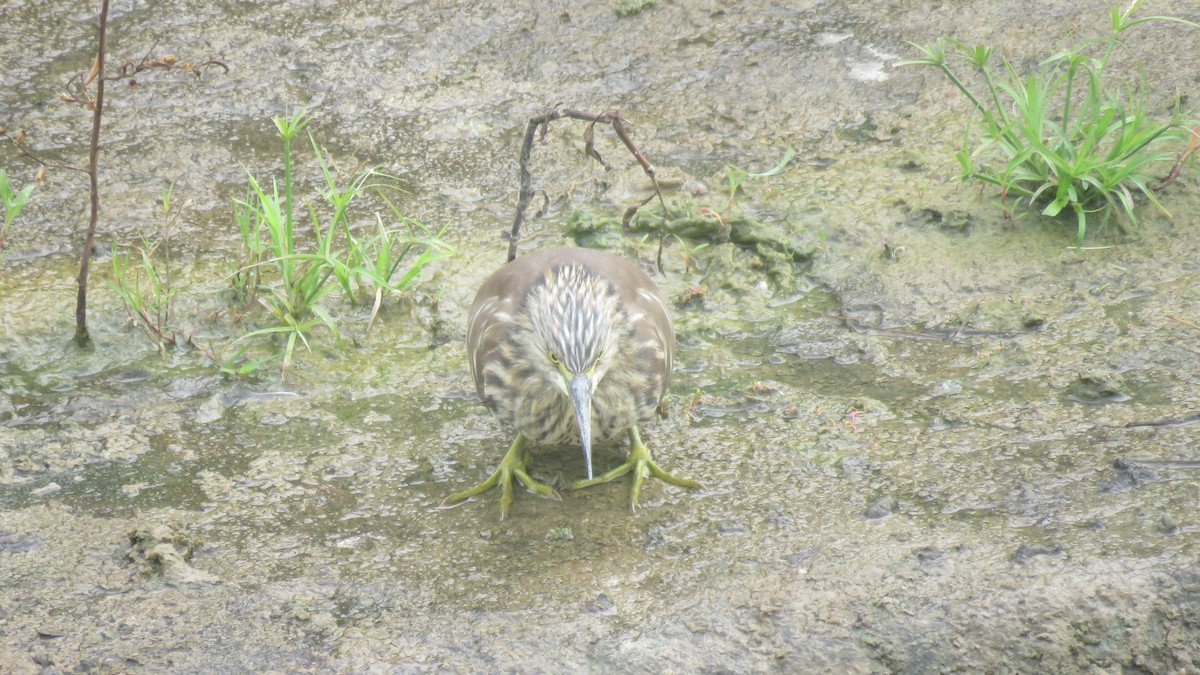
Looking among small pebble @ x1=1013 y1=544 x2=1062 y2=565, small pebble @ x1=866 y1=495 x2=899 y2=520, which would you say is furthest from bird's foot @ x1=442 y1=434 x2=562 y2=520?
small pebble @ x1=1013 y1=544 x2=1062 y2=565

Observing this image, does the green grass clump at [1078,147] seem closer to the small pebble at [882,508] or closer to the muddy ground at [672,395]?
the muddy ground at [672,395]

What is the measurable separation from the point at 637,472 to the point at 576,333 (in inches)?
22.3

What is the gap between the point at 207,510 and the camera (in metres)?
3.63

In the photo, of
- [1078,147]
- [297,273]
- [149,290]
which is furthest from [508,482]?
[1078,147]

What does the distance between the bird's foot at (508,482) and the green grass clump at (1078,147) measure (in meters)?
2.37

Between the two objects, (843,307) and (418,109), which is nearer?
(843,307)

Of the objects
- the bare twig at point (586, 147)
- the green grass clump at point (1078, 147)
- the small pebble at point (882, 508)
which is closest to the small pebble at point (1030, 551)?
the small pebble at point (882, 508)

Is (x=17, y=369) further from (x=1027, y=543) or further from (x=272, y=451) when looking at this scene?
(x=1027, y=543)

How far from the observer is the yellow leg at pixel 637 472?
12.1ft

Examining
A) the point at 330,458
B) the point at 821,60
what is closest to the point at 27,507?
the point at 330,458

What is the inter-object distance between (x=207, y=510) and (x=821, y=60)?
13.1 feet

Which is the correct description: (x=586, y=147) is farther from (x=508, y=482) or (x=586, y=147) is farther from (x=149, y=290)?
(x=149, y=290)

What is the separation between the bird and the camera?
3455 millimetres

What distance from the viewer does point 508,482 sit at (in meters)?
3.71
